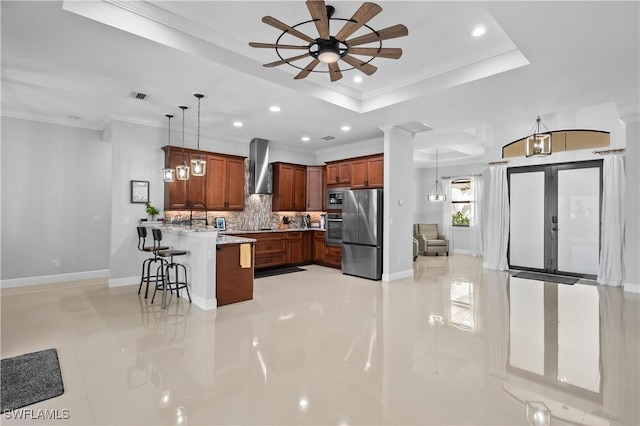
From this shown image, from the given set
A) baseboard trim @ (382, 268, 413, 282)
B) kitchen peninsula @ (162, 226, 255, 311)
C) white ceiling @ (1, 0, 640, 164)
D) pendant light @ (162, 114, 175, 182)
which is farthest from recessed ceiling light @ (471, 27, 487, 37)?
pendant light @ (162, 114, 175, 182)

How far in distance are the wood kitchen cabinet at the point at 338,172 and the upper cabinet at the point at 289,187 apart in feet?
2.53

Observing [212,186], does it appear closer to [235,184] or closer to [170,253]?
[235,184]

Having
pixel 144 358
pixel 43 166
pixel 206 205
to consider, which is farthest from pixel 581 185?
pixel 43 166

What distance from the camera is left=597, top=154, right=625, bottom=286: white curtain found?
6.05 m

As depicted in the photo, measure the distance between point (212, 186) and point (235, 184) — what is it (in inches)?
21.0

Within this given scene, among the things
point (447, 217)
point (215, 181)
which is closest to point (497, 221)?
point (447, 217)

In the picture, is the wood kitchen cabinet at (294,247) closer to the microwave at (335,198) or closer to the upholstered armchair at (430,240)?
the microwave at (335,198)

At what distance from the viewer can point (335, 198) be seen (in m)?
7.66

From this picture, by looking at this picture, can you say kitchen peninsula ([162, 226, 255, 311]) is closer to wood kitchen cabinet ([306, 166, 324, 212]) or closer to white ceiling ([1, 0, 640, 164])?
white ceiling ([1, 0, 640, 164])

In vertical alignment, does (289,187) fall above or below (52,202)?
above

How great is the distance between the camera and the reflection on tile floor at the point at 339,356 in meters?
2.20

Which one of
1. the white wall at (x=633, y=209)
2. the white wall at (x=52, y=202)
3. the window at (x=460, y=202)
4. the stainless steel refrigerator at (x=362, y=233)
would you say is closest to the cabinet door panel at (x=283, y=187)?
the stainless steel refrigerator at (x=362, y=233)

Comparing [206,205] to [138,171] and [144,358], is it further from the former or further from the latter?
[144,358]

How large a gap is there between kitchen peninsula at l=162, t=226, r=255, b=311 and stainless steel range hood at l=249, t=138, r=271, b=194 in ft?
8.43
